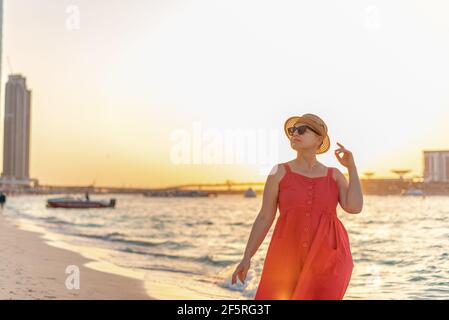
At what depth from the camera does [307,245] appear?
335 centimetres

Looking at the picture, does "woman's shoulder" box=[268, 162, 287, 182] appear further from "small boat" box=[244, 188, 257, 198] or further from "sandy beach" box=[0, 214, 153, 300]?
"small boat" box=[244, 188, 257, 198]

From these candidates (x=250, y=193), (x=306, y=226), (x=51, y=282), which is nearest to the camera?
(x=306, y=226)

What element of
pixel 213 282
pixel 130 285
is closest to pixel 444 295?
pixel 213 282

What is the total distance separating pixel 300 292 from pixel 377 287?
12.8m

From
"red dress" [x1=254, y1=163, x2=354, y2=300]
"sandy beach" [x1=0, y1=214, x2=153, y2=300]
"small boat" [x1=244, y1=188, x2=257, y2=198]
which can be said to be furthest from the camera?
"small boat" [x1=244, y1=188, x2=257, y2=198]

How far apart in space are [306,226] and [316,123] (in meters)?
0.53

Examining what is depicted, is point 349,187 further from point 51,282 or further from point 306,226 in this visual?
point 51,282

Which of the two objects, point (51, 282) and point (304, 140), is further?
point (51, 282)

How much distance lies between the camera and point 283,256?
3.36m

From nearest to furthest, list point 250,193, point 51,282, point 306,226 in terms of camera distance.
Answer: point 306,226 → point 51,282 → point 250,193

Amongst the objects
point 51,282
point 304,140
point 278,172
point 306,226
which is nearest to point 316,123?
point 304,140

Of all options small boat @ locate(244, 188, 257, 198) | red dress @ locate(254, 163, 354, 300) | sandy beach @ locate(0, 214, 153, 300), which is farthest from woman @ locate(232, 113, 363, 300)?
small boat @ locate(244, 188, 257, 198)

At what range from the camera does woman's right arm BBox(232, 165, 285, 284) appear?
3361 millimetres
